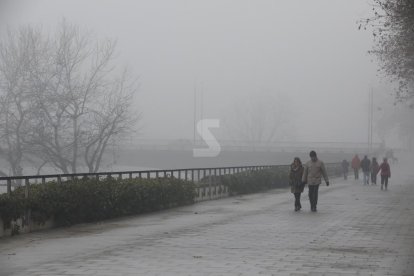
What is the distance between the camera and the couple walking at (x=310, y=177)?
18.3 metres

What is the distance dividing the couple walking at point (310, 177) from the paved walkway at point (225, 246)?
91 centimetres

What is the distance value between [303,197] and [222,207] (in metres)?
5.54

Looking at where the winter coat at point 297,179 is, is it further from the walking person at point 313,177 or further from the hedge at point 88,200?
the hedge at point 88,200

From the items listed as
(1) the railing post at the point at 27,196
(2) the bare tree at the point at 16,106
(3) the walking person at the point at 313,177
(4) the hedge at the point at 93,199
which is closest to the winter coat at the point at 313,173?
(3) the walking person at the point at 313,177

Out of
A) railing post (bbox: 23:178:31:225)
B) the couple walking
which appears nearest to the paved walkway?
railing post (bbox: 23:178:31:225)

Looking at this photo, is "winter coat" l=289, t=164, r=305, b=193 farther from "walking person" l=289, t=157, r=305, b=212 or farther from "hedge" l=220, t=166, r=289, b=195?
"hedge" l=220, t=166, r=289, b=195

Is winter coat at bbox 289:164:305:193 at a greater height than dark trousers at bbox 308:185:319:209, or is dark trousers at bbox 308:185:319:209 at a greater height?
winter coat at bbox 289:164:305:193

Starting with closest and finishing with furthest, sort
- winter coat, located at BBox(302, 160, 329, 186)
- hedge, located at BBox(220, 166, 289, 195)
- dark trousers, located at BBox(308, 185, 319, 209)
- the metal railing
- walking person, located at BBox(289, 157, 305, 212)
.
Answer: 1. the metal railing
2. dark trousers, located at BBox(308, 185, 319, 209)
3. winter coat, located at BBox(302, 160, 329, 186)
4. walking person, located at BBox(289, 157, 305, 212)
5. hedge, located at BBox(220, 166, 289, 195)

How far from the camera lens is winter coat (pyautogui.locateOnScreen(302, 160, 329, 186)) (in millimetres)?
18422

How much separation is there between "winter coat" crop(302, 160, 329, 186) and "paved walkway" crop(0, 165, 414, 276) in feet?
4.21

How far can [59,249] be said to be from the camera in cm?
1062

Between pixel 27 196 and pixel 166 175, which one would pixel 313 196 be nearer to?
pixel 166 175

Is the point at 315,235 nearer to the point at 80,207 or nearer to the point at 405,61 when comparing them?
the point at 80,207

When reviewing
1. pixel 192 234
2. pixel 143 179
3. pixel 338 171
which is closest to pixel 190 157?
pixel 338 171
